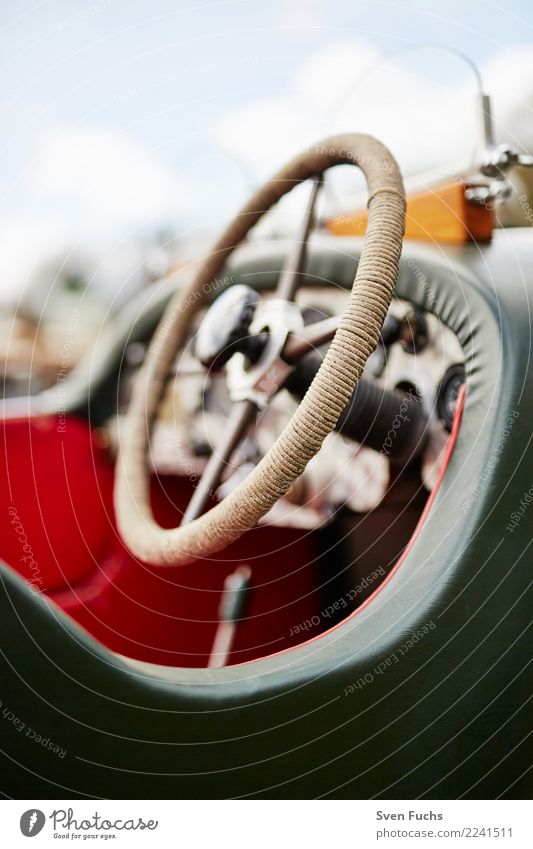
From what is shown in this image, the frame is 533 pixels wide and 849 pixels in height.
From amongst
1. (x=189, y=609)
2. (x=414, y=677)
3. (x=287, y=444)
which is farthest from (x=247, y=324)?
(x=189, y=609)

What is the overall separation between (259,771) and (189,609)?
1.15ft

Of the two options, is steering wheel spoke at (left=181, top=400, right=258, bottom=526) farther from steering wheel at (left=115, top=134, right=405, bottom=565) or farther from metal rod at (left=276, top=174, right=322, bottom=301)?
metal rod at (left=276, top=174, right=322, bottom=301)

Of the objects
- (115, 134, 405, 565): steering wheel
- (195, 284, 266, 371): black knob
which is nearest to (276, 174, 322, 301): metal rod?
(115, 134, 405, 565): steering wheel

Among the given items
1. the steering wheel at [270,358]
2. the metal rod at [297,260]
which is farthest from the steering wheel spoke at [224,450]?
the metal rod at [297,260]

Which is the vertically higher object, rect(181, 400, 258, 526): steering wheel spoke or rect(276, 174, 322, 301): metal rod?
rect(276, 174, 322, 301): metal rod

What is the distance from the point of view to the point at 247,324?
71 centimetres

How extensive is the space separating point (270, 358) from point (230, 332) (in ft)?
0.15

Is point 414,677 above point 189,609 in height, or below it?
below

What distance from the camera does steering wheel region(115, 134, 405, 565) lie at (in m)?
0.58

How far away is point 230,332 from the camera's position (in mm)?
703

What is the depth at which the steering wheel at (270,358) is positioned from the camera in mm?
585

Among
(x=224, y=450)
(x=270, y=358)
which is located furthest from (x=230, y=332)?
(x=224, y=450)
